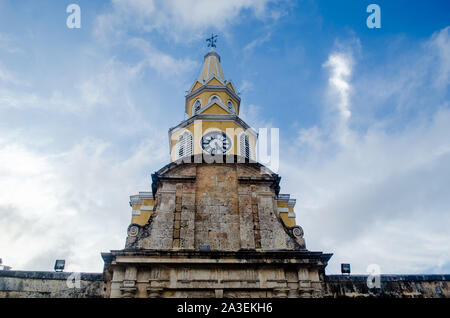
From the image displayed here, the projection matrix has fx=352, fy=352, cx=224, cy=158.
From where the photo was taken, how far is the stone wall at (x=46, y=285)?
45.8ft

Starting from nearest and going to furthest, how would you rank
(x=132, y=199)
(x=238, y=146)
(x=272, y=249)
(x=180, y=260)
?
1. (x=180, y=260)
2. (x=272, y=249)
3. (x=132, y=199)
4. (x=238, y=146)

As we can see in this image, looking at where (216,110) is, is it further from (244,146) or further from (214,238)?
(214,238)

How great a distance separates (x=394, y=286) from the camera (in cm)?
1502

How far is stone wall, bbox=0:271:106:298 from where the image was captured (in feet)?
45.8

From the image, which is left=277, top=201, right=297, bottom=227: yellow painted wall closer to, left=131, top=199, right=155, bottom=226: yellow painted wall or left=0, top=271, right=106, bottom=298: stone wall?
left=131, top=199, right=155, bottom=226: yellow painted wall

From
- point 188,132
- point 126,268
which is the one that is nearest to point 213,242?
point 126,268

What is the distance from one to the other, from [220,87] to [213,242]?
1281 centimetres

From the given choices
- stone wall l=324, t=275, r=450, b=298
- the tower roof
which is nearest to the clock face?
the tower roof

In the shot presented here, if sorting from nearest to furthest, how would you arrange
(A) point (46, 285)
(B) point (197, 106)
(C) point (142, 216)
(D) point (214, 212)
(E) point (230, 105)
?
(A) point (46, 285)
(D) point (214, 212)
(C) point (142, 216)
(B) point (197, 106)
(E) point (230, 105)

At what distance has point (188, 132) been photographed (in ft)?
71.9

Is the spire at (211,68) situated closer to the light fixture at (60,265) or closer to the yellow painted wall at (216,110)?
the yellow painted wall at (216,110)

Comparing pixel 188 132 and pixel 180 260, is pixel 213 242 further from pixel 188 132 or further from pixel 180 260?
pixel 188 132

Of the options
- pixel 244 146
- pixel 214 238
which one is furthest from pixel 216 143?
pixel 214 238

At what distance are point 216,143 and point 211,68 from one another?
9.89 m
